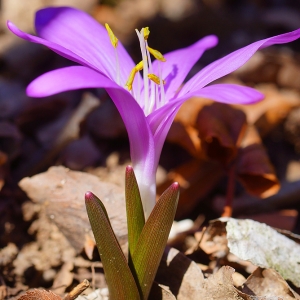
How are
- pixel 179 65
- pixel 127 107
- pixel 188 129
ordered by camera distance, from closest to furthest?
pixel 127 107, pixel 179 65, pixel 188 129

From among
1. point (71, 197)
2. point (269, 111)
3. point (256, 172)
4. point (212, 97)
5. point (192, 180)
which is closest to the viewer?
point (212, 97)

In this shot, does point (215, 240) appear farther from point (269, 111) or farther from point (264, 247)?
point (269, 111)

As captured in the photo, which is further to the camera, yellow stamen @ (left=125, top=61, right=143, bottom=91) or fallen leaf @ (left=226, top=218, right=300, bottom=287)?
fallen leaf @ (left=226, top=218, right=300, bottom=287)

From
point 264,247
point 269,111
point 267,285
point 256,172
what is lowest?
point 267,285

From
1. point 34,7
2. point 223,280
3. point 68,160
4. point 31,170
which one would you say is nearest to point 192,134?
point 68,160

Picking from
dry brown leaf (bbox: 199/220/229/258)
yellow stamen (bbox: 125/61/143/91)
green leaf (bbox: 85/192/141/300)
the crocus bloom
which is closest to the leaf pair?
green leaf (bbox: 85/192/141/300)

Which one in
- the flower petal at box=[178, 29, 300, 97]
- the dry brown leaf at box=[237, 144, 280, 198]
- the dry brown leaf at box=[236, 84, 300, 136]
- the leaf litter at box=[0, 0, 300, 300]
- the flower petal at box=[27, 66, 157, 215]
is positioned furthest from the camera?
the dry brown leaf at box=[236, 84, 300, 136]

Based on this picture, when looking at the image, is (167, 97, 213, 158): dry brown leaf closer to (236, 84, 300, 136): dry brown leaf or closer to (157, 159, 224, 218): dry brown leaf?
(157, 159, 224, 218): dry brown leaf

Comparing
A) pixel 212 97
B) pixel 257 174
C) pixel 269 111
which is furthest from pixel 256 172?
pixel 212 97
